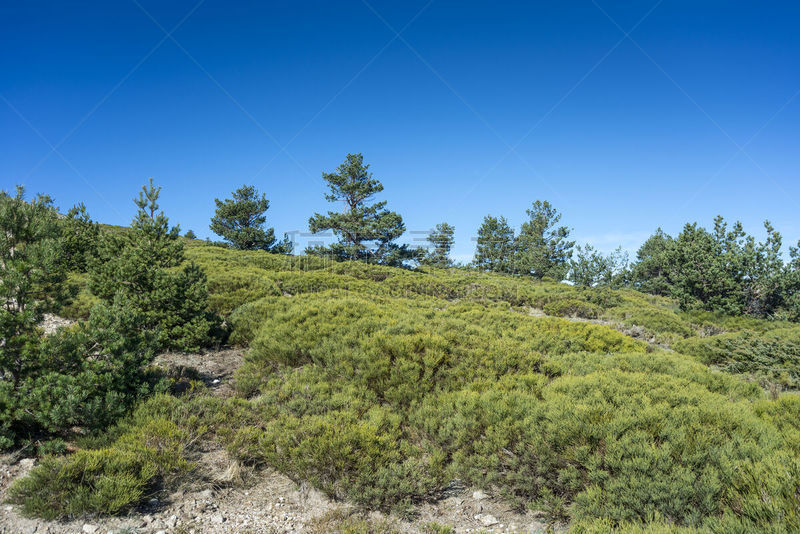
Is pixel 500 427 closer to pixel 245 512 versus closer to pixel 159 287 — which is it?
pixel 245 512

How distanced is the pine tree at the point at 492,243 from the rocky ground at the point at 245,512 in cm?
4536

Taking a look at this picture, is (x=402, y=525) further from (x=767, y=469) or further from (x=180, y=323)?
(x=180, y=323)

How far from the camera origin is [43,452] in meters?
3.72

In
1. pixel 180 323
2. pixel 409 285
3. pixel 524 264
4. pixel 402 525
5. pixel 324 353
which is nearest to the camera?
pixel 402 525

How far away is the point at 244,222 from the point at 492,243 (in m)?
31.0

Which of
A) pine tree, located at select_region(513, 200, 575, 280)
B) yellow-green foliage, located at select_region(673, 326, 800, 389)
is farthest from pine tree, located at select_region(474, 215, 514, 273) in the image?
yellow-green foliage, located at select_region(673, 326, 800, 389)

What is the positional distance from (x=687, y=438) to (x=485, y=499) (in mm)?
2046

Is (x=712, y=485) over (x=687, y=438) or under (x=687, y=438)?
under

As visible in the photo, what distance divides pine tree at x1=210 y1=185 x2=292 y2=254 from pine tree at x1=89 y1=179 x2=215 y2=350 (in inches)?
979

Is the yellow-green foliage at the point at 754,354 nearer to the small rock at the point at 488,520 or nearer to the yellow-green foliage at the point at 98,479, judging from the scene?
the small rock at the point at 488,520

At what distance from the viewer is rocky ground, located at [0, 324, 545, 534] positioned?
3.04 meters

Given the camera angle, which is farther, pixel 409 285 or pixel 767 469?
pixel 409 285

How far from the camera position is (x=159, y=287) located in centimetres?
762

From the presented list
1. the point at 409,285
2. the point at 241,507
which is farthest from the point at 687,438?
the point at 409,285
